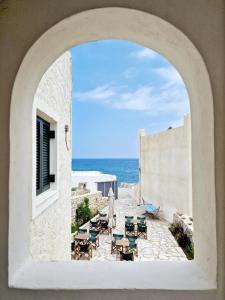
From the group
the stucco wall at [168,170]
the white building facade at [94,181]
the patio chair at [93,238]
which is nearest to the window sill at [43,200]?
the patio chair at [93,238]

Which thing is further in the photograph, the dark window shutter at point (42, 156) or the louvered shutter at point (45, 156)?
the louvered shutter at point (45, 156)

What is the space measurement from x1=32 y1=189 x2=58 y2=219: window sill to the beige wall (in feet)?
6.47

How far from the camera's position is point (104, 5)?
143 cm

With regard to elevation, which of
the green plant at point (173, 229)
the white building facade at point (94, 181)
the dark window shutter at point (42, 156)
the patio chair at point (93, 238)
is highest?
the dark window shutter at point (42, 156)

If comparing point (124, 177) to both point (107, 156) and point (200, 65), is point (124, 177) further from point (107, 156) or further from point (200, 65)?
point (200, 65)

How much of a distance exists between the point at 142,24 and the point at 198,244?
4.57 ft

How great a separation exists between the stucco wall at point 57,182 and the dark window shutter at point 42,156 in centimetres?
17

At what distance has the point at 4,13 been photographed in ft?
4.73

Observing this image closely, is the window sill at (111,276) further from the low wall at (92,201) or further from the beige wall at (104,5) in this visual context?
the low wall at (92,201)

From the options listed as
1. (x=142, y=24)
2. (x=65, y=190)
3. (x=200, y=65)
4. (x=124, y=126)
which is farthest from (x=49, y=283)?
(x=124, y=126)

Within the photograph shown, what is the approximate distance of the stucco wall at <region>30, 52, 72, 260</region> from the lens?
3695 millimetres

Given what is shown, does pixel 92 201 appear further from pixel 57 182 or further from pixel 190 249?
pixel 57 182

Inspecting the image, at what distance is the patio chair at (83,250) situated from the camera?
7325mm

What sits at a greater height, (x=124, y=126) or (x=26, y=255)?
(x=124, y=126)
